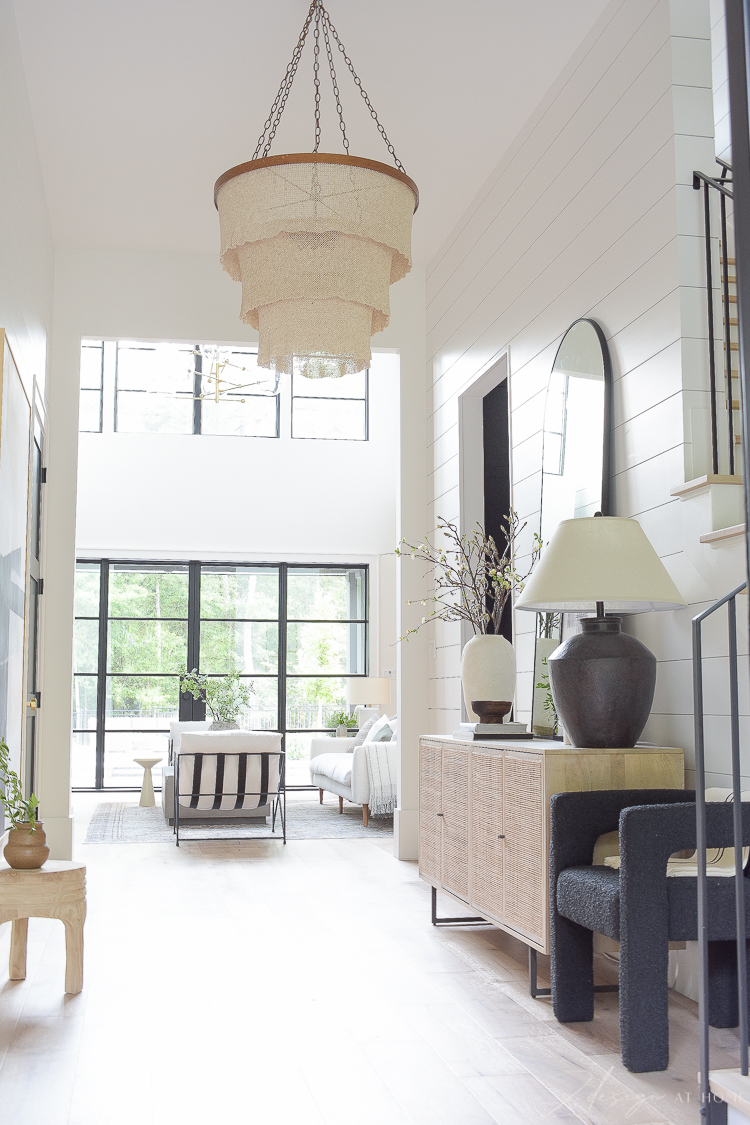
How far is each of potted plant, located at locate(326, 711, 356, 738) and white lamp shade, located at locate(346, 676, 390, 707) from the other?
1.18 feet

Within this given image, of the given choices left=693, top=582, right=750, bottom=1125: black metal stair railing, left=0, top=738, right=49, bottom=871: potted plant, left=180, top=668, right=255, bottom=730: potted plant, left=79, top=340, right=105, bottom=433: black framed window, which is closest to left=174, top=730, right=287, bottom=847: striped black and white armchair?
left=0, top=738, right=49, bottom=871: potted plant

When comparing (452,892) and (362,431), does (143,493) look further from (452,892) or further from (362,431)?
(452,892)

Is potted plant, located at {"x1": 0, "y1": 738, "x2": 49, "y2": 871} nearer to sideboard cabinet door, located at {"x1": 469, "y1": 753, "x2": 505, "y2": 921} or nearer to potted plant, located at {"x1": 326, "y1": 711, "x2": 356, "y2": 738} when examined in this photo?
sideboard cabinet door, located at {"x1": 469, "y1": 753, "x2": 505, "y2": 921}

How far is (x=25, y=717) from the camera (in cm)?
521

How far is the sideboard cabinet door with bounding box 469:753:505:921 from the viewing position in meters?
3.61

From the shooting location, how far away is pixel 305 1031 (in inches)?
116

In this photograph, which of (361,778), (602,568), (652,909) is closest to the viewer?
(652,909)

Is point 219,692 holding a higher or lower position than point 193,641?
lower

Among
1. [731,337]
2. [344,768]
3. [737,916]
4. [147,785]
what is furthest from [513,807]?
[147,785]

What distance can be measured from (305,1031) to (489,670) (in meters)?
1.66

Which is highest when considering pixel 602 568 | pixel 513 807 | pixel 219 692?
pixel 602 568

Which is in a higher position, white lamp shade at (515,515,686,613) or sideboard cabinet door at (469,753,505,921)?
white lamp shade at (515,515,686,613)

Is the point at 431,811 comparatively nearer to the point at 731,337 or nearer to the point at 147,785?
the point at 731,337

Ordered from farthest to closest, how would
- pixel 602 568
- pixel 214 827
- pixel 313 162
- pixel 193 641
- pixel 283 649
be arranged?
pixel 283 649
pixel 193 641
pixel 214 827
pixel 602 568
pixel 313 162
